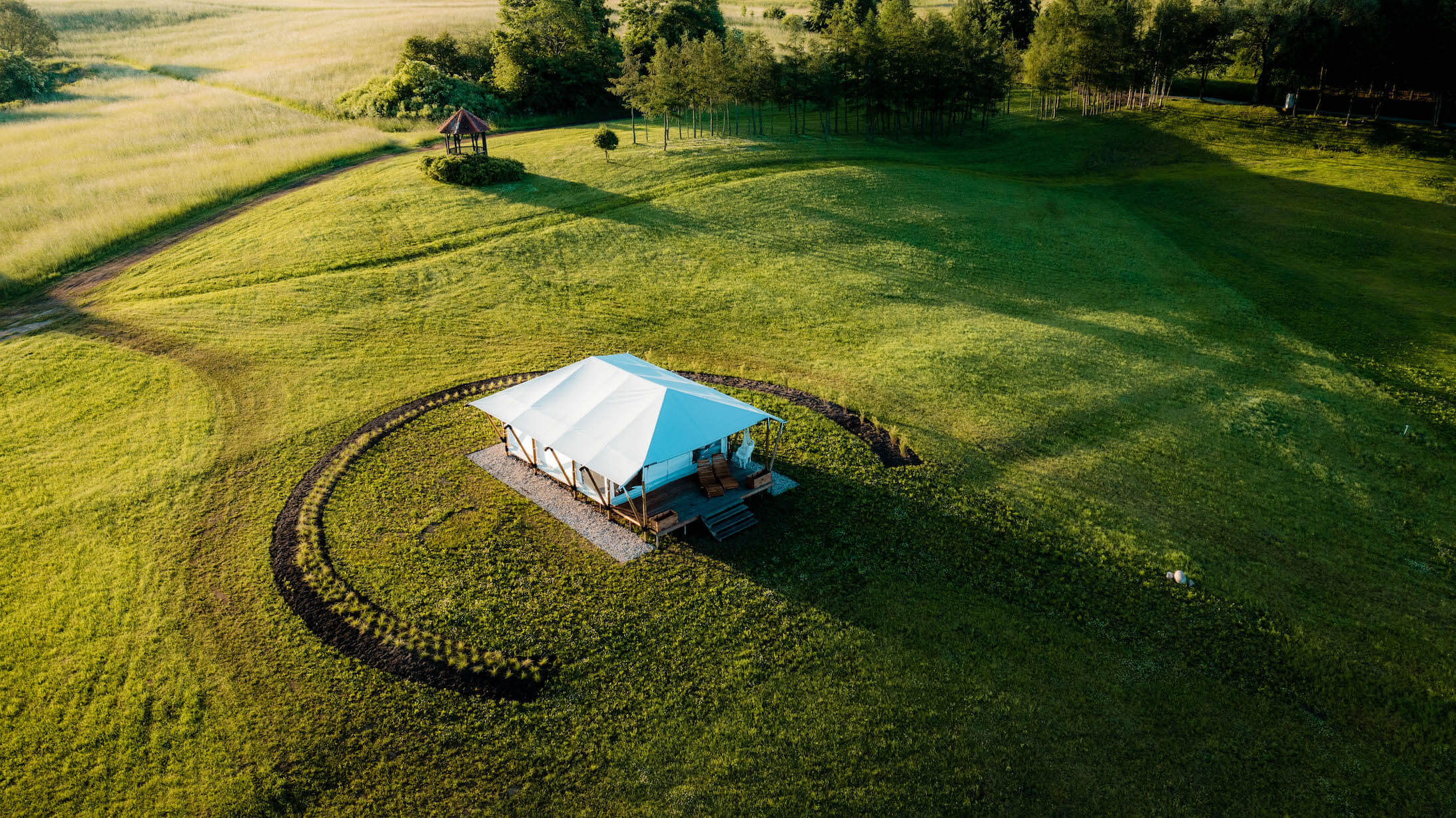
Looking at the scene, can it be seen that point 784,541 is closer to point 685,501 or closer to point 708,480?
point 708,480

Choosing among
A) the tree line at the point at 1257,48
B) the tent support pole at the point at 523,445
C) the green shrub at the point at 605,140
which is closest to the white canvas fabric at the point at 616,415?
the tent support pole at the point at 523,445

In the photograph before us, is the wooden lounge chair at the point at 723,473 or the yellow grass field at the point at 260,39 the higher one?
the yellow grass field at the point at 260,39

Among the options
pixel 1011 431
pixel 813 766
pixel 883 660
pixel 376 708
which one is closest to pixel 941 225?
pixel 1011 431

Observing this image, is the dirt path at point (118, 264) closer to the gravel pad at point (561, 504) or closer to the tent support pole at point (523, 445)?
the gravel pad at point (561, 504)

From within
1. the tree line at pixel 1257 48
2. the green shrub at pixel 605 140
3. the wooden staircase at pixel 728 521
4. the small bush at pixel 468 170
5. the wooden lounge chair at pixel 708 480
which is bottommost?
the wooden staircase at pixel 728 521

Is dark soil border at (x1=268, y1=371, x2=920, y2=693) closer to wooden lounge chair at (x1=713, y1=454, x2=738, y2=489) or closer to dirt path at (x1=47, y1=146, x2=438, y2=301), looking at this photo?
wooden lounge chair at (x1=713, y1=454, x2=738, y2=489)

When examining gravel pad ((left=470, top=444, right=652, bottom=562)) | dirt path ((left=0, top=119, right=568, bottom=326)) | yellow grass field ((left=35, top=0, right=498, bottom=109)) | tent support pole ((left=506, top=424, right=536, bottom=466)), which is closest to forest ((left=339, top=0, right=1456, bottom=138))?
yellow grass field ((left=35, top=0, right=498, bottom=109))

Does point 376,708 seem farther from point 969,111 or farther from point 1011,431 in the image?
point 969,111
